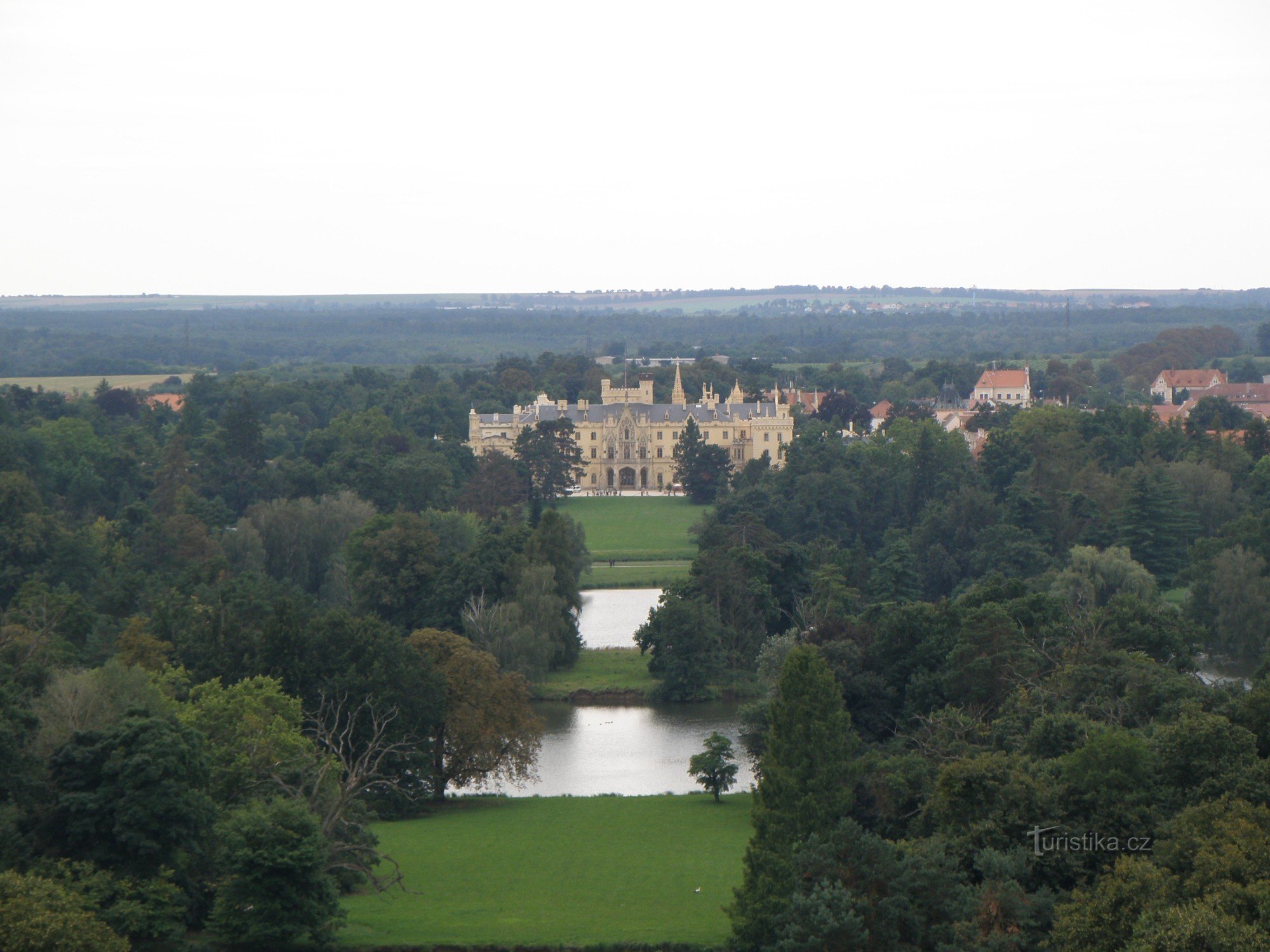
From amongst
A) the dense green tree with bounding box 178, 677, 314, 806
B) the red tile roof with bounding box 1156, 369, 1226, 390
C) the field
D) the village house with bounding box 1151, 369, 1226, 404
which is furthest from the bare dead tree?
the red tile roof with bounding box 1156, 369, 1226, 390

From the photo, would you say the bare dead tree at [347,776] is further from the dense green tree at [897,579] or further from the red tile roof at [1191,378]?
the red tile roof at [1191,378]

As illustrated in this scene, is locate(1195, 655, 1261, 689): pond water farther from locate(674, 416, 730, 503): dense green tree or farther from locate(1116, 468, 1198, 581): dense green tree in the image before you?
locate(674, 416, 730, 503): dense green tree

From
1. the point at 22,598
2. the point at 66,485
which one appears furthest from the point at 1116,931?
the point at 66,485

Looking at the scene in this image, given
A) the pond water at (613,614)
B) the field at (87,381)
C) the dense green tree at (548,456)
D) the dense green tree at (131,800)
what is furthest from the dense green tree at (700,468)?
the dense green tree at (131,800)

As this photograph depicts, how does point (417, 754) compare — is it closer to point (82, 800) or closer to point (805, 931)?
point (82, 800)

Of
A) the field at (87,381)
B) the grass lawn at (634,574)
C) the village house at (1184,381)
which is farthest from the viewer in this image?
the field at (87,381)

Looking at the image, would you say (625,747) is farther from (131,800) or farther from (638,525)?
(638,525)
